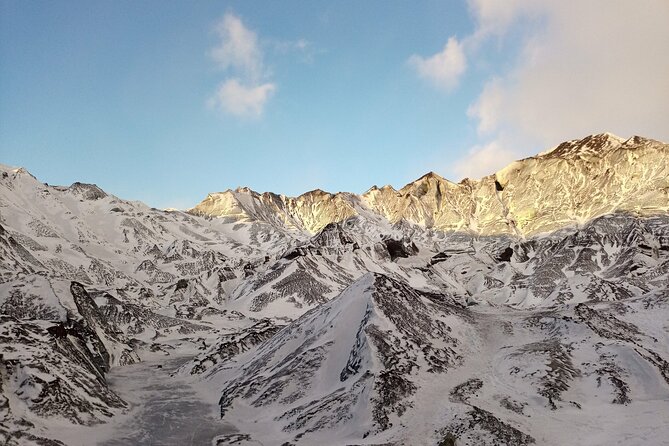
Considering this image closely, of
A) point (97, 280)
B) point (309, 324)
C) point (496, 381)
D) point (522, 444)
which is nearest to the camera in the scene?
point (522, 444)

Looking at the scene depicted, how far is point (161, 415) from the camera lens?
46625 millimetres

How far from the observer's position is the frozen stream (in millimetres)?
39478

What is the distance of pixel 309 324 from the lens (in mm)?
58531

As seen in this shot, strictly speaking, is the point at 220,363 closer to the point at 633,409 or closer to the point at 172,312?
the point at 633,409


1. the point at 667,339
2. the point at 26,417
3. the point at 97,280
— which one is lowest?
the point at 26,417

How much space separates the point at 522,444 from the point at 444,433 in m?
4.54

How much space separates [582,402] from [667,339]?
66.1 feet

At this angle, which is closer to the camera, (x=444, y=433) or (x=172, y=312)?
(x=444, y=433)

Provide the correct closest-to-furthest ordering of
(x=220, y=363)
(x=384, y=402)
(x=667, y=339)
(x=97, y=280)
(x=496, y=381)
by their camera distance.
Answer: (x=384, y=402), (x=496, y=381), (x=667, y=339), (x=220, y=363), (x=97, y=280)

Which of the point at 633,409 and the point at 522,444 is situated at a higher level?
the point at 633,409

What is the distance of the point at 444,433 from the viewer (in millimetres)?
34062

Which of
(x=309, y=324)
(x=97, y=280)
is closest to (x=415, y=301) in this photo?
(x=309, y=324)

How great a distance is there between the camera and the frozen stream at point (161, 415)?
130ft

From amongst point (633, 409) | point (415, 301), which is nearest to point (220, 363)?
point (415, 301)
